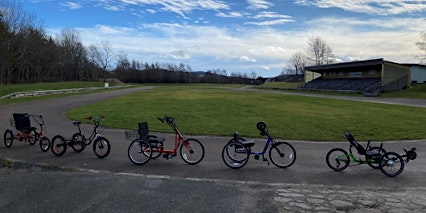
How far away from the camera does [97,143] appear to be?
872 centimetres

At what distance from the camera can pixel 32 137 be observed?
10078mm

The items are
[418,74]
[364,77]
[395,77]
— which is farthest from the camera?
[364,77]

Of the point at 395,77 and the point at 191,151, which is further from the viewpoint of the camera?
the point at 395,77

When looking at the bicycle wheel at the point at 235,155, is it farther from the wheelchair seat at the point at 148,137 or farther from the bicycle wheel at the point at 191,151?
the wheelchair seat at the point at 148,137

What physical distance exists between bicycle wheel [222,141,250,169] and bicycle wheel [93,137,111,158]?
10.3ft

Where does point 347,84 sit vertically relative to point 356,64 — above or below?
below

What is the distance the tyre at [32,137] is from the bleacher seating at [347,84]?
50.3 metres

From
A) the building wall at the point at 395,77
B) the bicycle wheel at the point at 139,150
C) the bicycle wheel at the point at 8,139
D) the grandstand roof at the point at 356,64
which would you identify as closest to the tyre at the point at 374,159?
the bicycle wheel at the point at 139,150

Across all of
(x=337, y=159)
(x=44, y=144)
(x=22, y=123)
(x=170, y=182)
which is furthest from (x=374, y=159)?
(x=22, y=123)

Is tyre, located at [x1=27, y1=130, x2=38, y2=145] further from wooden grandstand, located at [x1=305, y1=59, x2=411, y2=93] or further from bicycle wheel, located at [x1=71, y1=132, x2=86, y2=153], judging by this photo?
wooden grandstand, located at [x1=305, y1=59, x2=411, y2=93]

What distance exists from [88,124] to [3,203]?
1055cm

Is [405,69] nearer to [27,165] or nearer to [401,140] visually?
[401,140]

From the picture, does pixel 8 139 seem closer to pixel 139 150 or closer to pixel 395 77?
pixel 139 150

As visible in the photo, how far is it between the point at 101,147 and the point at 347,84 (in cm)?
5746
